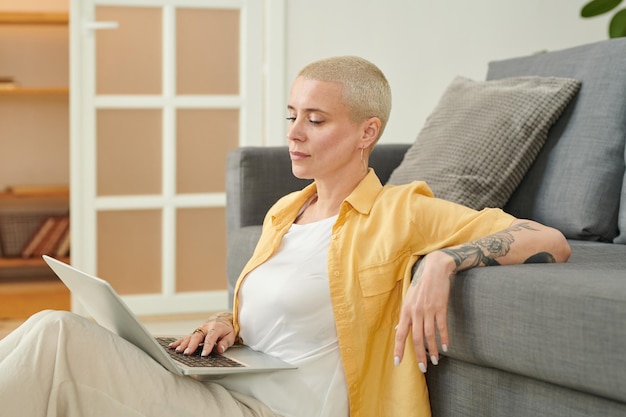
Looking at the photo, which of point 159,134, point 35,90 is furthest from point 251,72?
point 35,90

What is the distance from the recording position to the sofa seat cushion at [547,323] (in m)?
1.30

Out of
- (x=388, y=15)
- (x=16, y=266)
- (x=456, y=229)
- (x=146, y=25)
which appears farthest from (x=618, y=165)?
(x=16, y=266)

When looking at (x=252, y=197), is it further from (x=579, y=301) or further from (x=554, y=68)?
(x=579, y=301)

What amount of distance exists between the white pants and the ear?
53 cm

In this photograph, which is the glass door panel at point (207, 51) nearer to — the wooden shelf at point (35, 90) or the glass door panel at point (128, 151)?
the glass door panel at point (128, 151)

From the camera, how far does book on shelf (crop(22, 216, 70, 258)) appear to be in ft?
16.4

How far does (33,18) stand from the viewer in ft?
15.9

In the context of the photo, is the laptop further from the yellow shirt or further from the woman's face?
the woman's face

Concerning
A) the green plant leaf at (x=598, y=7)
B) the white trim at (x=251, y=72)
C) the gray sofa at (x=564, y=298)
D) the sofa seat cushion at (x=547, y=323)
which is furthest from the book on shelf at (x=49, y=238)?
the sofa seat cushion at (x=547, y=323)

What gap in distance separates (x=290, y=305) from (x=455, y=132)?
1.05m

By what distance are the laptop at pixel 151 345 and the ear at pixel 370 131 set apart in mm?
428

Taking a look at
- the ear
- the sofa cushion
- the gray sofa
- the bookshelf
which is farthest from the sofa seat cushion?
the bookshelf

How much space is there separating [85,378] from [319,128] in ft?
1.94

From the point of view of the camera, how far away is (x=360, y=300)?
1.55m
